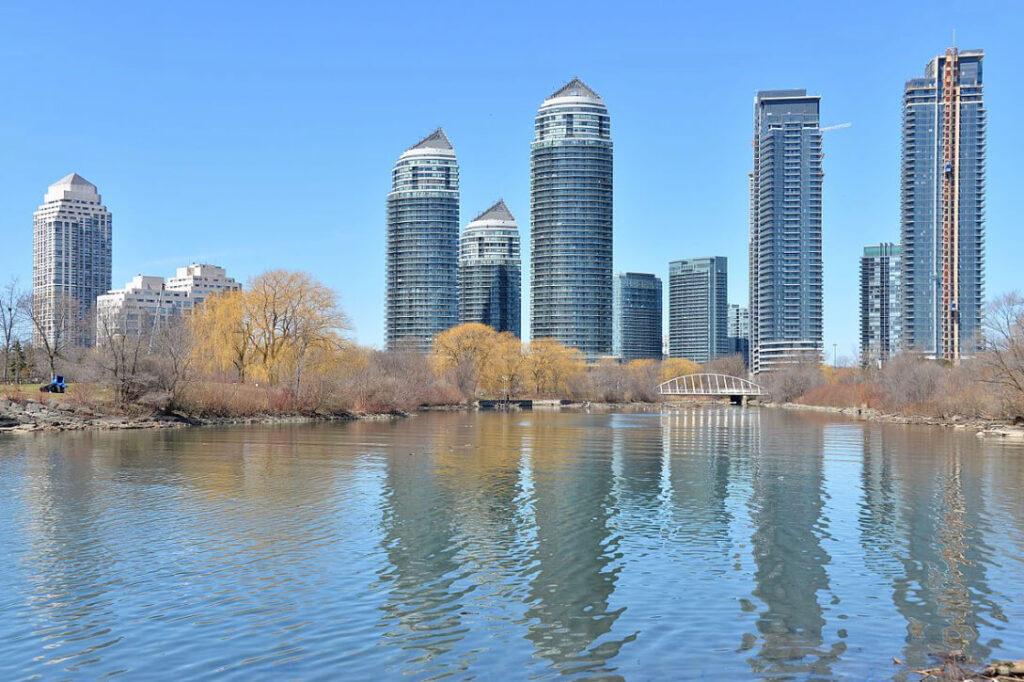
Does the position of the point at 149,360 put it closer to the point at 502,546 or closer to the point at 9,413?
the point at 9,413

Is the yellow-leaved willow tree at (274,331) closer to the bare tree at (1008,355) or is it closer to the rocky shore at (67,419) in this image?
the rocky shore at (67,419)

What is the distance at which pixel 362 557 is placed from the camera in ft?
72.5

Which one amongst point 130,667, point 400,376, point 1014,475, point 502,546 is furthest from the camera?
point 400,376

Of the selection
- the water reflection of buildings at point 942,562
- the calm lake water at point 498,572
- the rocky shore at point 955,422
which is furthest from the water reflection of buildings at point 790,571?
the rocky shore at point 955,422

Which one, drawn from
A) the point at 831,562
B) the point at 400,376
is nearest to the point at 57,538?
the point at 831,562

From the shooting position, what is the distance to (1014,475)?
41781mm

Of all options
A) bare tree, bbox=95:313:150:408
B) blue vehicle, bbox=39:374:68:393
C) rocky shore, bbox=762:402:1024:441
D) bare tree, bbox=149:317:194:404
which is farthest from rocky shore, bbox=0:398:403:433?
rocky shore, bbox=762:402:1024:441

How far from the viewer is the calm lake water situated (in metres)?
14.8

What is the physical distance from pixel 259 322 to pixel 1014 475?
75.5 meters

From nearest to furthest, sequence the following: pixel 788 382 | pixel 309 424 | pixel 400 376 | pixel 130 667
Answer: pixel 130 667, pixel 309 424, pixel 400 376, pixel 788 382

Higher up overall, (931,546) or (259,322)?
(259,322)

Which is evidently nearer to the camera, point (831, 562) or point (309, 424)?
point (831, 562)

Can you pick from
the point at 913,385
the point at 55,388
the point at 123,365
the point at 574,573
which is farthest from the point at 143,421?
the point at 913,385

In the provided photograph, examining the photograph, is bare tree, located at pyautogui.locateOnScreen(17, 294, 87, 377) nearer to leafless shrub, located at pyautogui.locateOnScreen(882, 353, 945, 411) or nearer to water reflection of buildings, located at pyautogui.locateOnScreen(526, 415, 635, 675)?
water reflection of buildings, located at pyautogui.locateOnScreen(526, 415, 635, 675)
